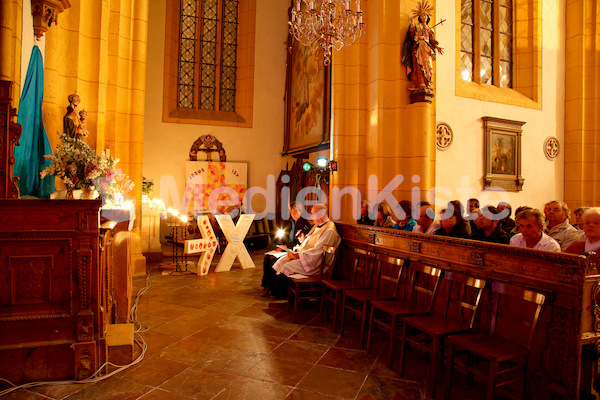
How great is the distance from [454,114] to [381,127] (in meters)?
1.78

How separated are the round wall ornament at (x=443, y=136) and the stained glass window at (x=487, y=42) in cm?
164

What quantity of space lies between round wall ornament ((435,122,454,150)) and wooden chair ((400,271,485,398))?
15.9 feet

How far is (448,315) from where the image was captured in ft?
11.5

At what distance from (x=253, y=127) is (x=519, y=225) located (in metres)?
9.71

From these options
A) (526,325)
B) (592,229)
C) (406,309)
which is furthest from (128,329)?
(592,229)

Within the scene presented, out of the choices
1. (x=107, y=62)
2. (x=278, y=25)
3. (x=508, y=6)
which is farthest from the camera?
(x=278, y=25)

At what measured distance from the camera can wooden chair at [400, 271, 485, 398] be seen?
2.90m

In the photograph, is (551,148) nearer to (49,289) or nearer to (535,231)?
(535,231)

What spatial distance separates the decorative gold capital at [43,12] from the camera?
4.32m

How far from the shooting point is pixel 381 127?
7383 mm

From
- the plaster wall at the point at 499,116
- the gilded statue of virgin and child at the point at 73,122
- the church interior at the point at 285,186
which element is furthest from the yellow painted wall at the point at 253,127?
the gilded statue of virgin and child at the point at 73,122

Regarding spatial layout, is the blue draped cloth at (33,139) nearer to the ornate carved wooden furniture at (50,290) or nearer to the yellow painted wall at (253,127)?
the ornate carved wooden furniture at (50,290)

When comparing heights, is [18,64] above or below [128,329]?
above

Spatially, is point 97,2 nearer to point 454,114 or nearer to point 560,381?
point 454,114
